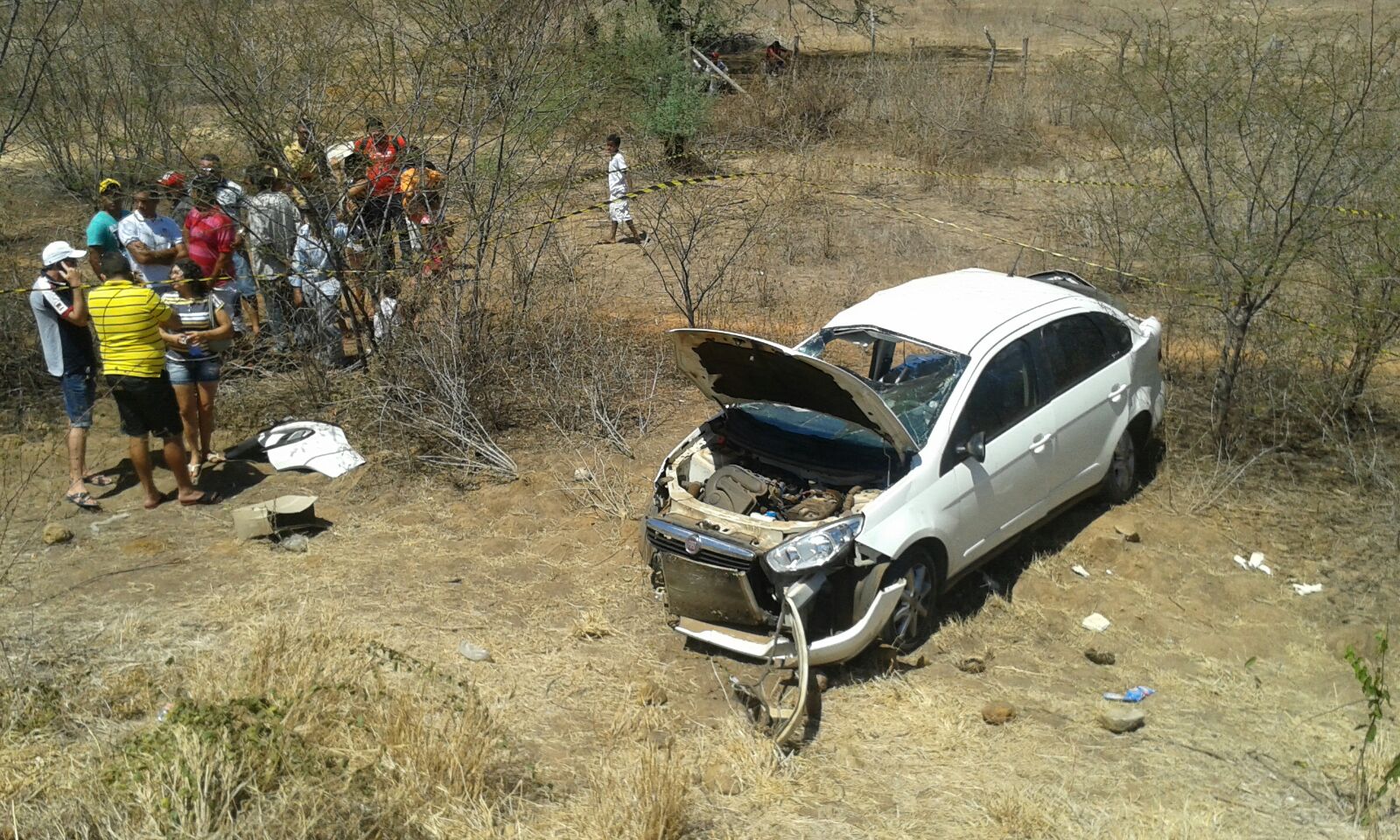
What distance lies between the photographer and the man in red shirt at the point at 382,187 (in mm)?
9188

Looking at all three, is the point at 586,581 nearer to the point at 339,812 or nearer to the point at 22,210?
the point at 339,812

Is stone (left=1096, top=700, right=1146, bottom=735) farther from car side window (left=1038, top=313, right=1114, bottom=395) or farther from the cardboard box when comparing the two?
the cardboard box

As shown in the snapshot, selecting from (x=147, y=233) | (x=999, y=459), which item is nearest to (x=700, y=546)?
(x=999, y=459)

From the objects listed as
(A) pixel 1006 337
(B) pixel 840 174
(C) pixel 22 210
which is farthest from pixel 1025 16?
(A) pixel 1006 337

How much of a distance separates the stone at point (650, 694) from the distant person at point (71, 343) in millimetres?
4410

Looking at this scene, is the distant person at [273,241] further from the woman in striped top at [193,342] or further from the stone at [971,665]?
the stone at [971,665]

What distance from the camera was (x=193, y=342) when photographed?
8039mm

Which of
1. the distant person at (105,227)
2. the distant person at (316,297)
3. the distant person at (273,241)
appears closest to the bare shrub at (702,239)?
the distant person at (316,297)

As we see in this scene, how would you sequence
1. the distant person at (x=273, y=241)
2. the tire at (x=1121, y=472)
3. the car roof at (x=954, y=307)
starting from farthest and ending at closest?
the distant person at (x=273, y=241)
the tire at (x=1121, y=472)
the car roof at (x=954, y=307)

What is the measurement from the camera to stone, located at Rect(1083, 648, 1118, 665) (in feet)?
21.2

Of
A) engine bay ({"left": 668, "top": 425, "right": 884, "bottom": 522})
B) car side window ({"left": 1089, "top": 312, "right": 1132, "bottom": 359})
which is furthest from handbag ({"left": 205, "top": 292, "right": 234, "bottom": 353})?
car side window ({"left": 1089, "top": 312, "right": 1132, "bottom": 359})

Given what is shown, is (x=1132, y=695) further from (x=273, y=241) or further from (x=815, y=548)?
(x=273, y=241)

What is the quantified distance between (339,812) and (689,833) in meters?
1.39

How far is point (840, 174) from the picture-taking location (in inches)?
667
